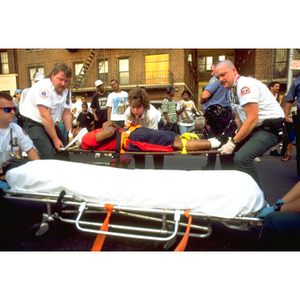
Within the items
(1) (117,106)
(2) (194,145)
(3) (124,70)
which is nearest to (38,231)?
(2) (194,145)

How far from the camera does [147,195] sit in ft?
5.90

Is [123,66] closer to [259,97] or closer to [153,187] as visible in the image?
[259,97]

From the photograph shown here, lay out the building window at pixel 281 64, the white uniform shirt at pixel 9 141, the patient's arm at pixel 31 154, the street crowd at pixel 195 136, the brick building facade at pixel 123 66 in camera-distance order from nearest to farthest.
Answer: the street crowd at pixel 195 136 < the white uniform shirt at pixel 9 141 < the patient's arm at pixel 31 154 < the building window at pixel 281 64 < the brick building facade at pixel 123 66

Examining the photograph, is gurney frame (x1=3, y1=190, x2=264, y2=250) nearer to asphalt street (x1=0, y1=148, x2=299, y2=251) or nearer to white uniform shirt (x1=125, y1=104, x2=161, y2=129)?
asphalt street (x1=0, y1=148, x2=299, y2=251)

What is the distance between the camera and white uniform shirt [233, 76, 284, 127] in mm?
2488

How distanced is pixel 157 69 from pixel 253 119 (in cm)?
1586

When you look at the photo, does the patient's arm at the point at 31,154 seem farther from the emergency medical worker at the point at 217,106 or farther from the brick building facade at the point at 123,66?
the brick building facade at the point at 123,66

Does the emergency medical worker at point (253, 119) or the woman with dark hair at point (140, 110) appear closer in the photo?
the emergency medical worker at point (253, 119)

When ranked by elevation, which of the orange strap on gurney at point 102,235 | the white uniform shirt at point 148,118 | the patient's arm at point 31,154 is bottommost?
the orange strap on gurney at point 102,235

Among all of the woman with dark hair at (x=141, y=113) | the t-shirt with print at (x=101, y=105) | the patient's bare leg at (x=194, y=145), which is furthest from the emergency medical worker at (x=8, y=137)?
the t-shirt with print at (x=101, y=105)

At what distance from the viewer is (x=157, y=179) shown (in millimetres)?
2031

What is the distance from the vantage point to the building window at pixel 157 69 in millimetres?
16875

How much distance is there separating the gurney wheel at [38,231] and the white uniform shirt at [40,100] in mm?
1631

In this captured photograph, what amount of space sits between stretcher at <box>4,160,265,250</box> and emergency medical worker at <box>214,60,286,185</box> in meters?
0.52
